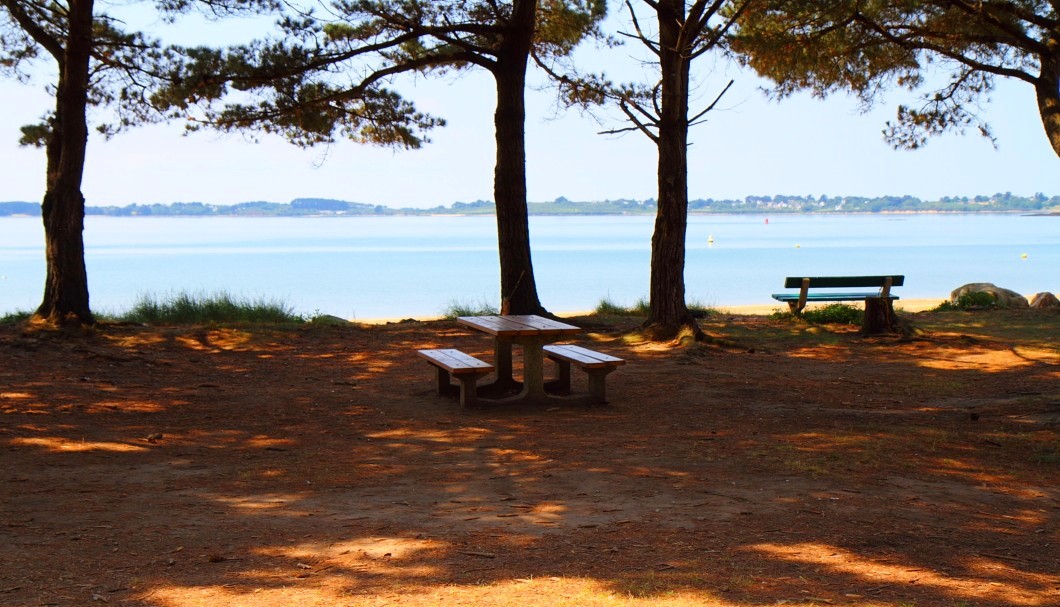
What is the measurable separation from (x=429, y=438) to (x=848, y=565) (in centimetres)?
309

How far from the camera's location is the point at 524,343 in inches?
274

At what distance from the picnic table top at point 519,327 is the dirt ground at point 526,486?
605 mm

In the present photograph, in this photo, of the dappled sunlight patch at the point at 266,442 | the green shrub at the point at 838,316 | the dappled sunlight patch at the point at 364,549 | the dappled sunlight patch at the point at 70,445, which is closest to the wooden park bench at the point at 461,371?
the dappled sunlight patch at the point at 266,442

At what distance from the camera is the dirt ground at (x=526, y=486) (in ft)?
11.1

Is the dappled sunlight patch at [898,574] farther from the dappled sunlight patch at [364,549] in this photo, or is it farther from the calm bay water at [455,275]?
the calm bay water at [455,275]

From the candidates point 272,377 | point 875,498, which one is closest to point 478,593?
point 875,498

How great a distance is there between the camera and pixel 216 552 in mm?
3719

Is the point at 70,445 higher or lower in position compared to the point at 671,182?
lower

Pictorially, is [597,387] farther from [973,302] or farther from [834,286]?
[973,302]

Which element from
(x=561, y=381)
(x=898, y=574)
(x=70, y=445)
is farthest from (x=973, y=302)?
(x=70, y=445)

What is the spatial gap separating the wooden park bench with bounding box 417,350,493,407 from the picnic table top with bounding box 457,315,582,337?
26 cm

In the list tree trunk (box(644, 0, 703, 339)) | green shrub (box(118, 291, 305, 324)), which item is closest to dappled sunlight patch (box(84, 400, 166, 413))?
green shrub (box(118, 291, 305, 324))

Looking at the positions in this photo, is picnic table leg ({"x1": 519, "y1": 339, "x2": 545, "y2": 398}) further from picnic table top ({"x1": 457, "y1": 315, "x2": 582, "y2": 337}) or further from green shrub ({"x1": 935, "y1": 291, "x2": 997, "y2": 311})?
green shrub ({"x1": 935, "y1": 291, "x2": 997, "y2": 311})

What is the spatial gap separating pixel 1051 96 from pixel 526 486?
9406 mm
